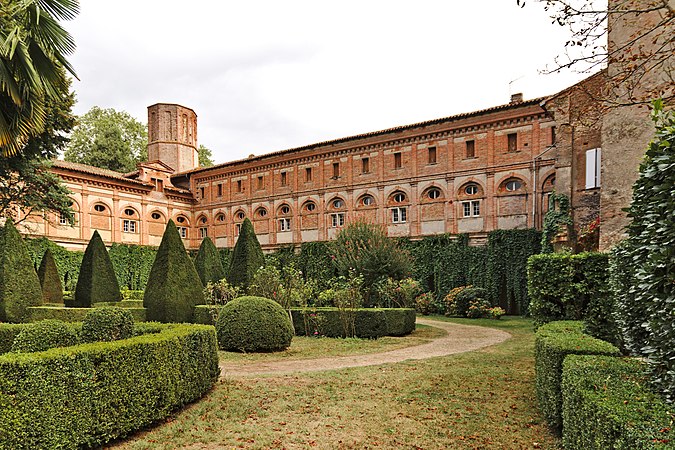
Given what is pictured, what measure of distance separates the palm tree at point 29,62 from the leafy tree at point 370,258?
12295 millimetres

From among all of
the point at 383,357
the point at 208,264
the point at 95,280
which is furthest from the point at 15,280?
the point at 383,357

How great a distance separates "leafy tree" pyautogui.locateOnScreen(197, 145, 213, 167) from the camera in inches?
2012

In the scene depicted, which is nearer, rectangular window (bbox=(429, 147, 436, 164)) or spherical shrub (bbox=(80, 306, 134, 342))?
spherical shrub (bbox=(80, 306, 134, 342))

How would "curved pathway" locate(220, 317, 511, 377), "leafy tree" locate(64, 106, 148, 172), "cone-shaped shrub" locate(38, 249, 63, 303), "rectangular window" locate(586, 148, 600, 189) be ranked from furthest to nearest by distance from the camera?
"leafy tree" locate(64, 106, 148, 172), "cone-shaped shrub" locate(38, 249, 63, 303), "rectangular window" locate(586, 148, 600, 189), "curved pathway" locate(220, 317, 511, 377)

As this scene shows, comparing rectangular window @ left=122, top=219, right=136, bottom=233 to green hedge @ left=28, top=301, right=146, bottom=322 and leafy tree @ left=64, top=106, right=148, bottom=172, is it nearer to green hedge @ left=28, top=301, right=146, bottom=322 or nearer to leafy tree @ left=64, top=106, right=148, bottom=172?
leafy tree @ left=64, top=106, right=148, bottom=172

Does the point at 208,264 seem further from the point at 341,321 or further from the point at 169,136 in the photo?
the point at 169,136


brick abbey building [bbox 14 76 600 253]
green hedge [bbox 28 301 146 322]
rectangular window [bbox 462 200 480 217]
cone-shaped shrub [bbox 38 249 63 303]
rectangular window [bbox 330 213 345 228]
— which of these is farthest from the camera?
rectangular window [bbox 330 213 345 228]

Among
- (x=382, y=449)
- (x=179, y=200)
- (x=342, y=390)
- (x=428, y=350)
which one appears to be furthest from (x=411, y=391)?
(x=179, y=200)

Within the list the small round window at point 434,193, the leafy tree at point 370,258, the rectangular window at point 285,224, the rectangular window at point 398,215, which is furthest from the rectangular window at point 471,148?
the rectangular window at point 285,224

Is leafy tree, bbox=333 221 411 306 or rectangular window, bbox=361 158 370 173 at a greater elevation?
rectangular window, bbox=361 158 370 173

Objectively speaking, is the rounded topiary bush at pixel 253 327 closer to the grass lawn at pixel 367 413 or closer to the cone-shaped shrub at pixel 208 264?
the grass lawn at pixel 367 413

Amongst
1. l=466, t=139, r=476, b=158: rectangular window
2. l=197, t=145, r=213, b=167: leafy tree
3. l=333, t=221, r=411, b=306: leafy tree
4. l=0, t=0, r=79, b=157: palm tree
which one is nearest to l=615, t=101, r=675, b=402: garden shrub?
l=0, t=0, r=79, b=157: palm tree

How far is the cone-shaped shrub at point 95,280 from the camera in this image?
20.2 metres

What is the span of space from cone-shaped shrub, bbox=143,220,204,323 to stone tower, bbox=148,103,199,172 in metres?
29.6
